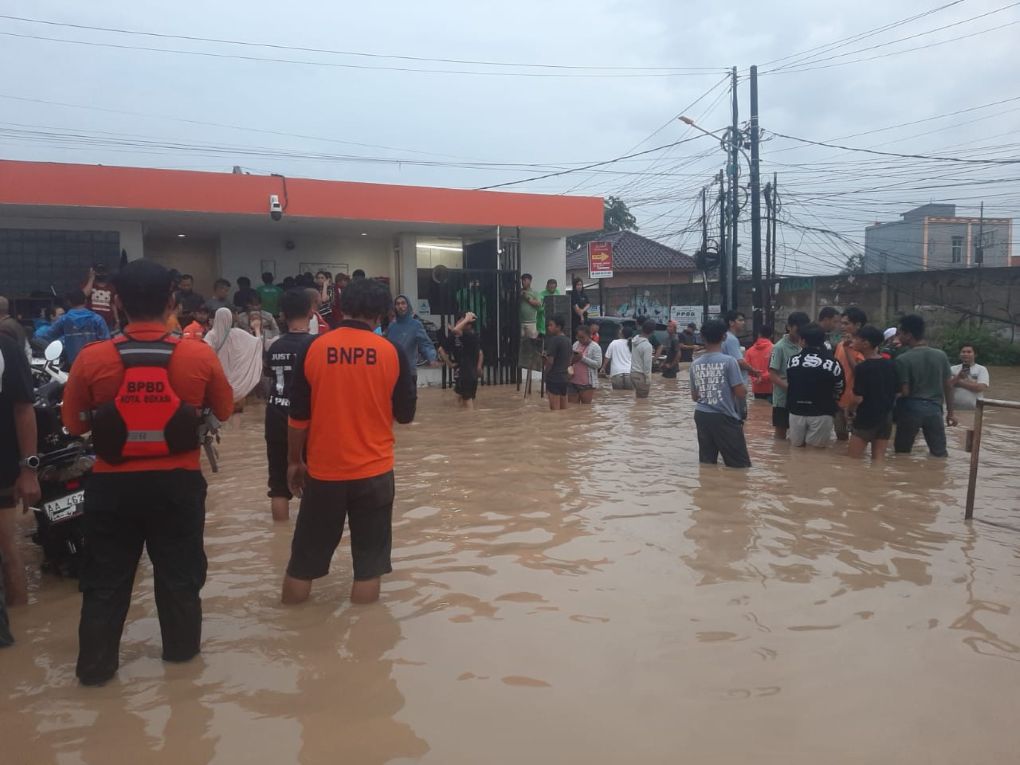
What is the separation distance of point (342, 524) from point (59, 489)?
1886 mm

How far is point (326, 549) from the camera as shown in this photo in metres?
4.25

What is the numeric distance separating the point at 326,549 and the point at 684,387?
536 inches

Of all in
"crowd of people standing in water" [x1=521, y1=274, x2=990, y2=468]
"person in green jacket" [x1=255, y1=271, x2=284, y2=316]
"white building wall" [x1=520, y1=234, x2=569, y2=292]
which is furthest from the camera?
"white building wall" [x1=520, y1=234, x2=569, y2=292]

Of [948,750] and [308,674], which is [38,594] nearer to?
[308,674]

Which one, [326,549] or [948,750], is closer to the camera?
[948,750]

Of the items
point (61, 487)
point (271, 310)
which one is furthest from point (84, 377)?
point (271, 310)

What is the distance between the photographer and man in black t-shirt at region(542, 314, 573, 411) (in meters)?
12.2

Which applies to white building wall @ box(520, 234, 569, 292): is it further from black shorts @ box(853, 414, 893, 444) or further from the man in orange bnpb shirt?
the man in orange bnpb shirt

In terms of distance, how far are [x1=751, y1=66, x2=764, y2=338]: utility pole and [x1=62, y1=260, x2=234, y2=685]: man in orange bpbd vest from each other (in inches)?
857

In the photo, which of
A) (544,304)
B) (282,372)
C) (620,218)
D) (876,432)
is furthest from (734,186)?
(620,218)

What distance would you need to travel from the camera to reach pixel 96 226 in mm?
14383

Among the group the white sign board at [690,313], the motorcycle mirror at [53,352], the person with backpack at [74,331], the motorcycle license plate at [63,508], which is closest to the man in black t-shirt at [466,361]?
the person with backpack at [74,331]

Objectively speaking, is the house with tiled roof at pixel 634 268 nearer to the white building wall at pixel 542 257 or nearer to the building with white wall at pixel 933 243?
the building with white wall at pixel 933 243

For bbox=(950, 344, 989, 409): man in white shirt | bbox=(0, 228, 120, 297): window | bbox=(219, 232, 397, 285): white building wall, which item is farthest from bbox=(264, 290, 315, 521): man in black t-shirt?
bbox=(219, 232, 397, 285): white building wall
